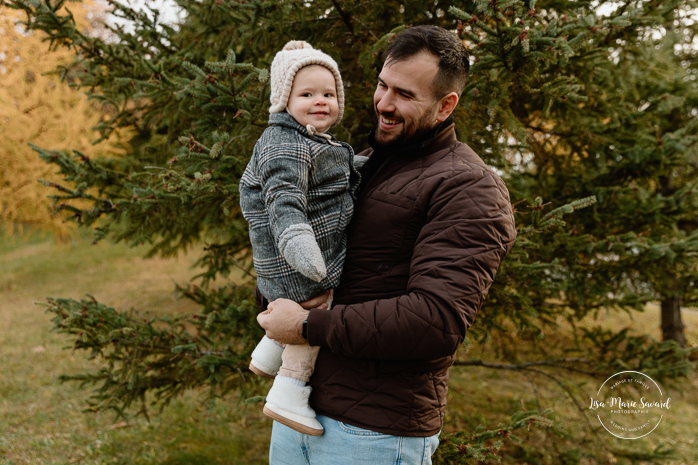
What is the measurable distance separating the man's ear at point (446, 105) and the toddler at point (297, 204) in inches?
15.7

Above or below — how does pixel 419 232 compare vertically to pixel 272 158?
below

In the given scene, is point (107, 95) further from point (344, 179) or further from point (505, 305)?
point (505, 305)

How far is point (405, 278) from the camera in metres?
1.63

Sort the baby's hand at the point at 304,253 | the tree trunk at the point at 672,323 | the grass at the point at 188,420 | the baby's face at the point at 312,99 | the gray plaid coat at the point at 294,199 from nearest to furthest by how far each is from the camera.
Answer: the baby's hand at the point at 304,253 < the gray plaid coat at the point at 294,199 < the baby's face at the point at 312,99 < the grass at the point at 188,420 < the tree trunk at the point at 672,323

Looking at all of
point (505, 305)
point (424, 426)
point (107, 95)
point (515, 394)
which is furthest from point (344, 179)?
point (515, 394)

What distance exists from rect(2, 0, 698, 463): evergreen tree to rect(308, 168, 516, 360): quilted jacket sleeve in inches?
44.4

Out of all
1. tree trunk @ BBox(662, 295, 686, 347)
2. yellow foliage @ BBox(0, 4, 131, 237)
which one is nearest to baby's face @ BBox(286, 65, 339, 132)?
tree trunk @ BBox(662, 295, 686, 347)

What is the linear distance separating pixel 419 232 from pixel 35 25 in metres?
3.24

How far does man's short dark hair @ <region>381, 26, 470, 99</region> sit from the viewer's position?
1.63 metres

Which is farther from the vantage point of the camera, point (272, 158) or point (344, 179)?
point (344, 179)

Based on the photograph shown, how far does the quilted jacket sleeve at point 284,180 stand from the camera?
162 cm

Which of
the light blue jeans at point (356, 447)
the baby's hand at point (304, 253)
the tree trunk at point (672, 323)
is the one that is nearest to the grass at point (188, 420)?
the tree trunk at point (672, 323)

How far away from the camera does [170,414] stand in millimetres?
5746
